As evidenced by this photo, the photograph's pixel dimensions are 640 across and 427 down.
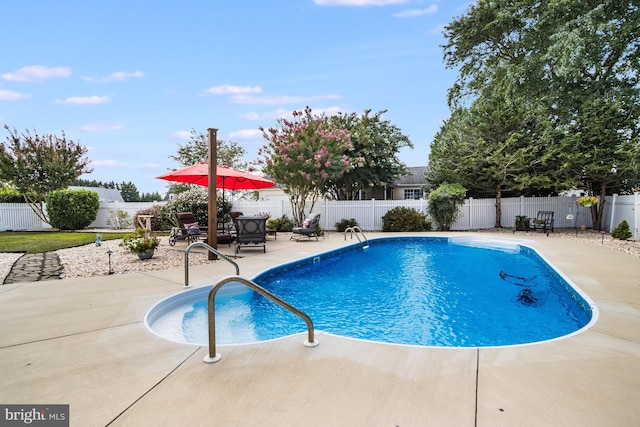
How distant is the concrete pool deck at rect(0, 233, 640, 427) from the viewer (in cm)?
206

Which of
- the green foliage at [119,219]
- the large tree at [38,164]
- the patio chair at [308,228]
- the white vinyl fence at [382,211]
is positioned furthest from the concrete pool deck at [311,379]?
the large tree at [38,164]

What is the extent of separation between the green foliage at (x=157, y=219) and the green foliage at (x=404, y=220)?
33.7 ft

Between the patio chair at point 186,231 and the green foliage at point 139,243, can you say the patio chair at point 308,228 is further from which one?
the green foliage at point 139,243

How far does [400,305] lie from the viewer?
5.57 meters

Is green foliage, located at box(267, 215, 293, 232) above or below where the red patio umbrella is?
below


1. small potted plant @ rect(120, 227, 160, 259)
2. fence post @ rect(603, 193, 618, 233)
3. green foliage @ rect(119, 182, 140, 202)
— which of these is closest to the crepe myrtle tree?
small potted plant @ rect(120, 227, 160, 259)

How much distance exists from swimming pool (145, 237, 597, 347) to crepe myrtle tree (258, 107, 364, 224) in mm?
5439

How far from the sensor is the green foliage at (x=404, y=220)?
15.3m

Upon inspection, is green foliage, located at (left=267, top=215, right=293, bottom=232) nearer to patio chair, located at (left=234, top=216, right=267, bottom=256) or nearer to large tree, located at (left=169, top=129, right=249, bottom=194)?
patio chair, located at (left=234, top=216, right=267, bottom=256)

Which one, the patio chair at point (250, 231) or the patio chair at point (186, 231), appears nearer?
the patio chair at point (250, 231)

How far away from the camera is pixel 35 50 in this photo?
8.99 meters

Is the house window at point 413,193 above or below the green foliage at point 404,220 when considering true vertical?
above

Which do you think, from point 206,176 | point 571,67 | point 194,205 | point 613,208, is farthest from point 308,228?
point 613,208

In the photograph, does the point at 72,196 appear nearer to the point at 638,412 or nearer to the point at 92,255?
the point at 92,255
